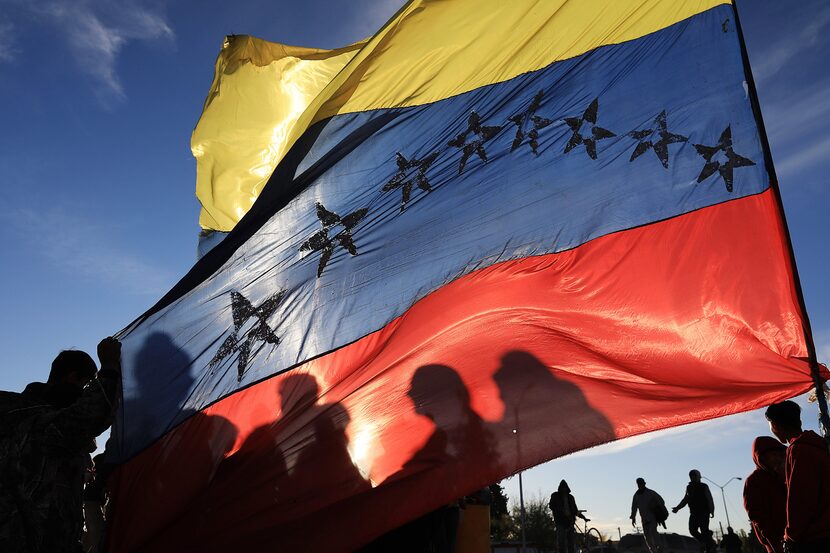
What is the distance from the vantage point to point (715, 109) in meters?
3.92

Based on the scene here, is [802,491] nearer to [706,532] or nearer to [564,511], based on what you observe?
[706,532]

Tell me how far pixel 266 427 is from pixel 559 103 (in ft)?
8.69

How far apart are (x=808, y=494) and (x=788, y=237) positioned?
4.58 ft

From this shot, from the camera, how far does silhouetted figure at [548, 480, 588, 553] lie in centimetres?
1399

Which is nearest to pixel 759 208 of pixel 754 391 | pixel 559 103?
pixel 754 391

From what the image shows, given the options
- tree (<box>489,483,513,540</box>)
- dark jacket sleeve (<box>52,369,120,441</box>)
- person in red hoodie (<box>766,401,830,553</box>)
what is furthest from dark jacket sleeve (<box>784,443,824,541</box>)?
tree (<box>489,483,513,540</box>)

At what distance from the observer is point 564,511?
13969mm

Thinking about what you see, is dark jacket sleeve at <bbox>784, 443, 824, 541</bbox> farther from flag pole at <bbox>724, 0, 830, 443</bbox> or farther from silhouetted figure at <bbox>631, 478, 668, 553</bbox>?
silhouetted figure at <bbox>631, 478, 668, 553</bbox>

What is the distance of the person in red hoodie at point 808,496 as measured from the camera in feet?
12.1

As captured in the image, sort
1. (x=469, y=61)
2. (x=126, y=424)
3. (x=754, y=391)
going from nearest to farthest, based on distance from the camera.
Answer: (x=754, y=391)
(x=126, y=424)
(x=469, y=61)

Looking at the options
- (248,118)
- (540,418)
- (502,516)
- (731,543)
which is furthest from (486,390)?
(502,516)

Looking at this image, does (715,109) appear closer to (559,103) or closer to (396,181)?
(559,103)

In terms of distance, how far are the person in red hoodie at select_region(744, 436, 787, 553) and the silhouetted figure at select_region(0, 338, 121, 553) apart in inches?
152

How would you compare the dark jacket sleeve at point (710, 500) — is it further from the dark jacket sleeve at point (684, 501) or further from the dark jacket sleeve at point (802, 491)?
the dark jacket sleeve at point (802, 491)
